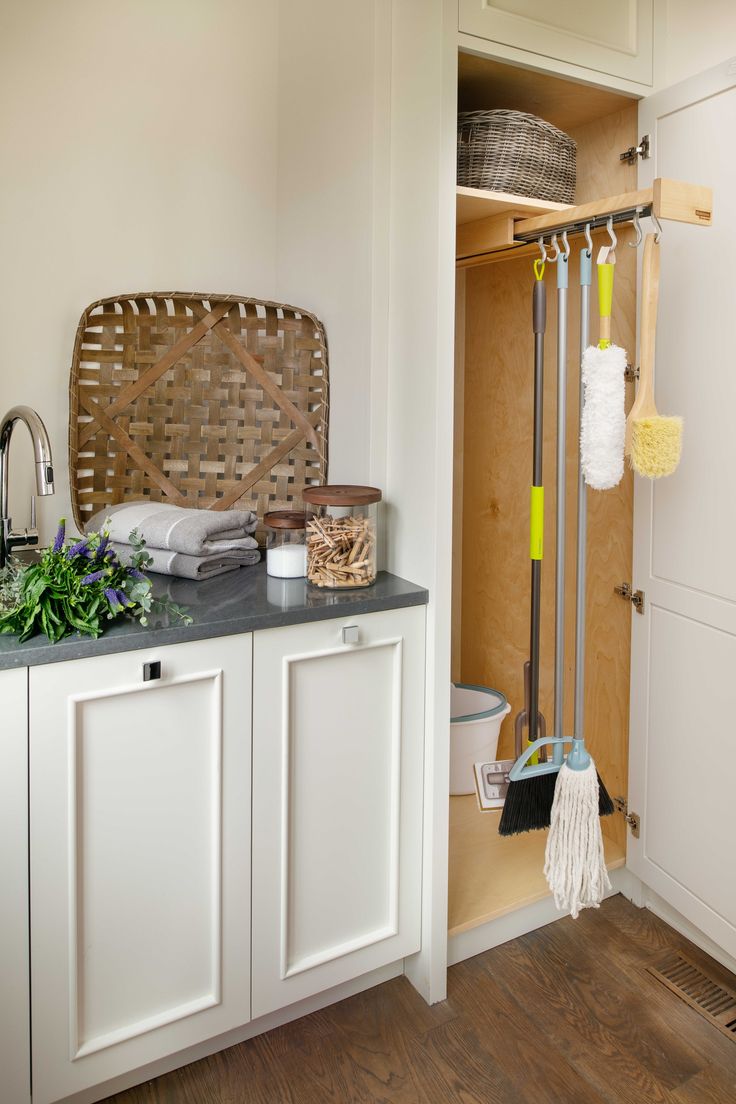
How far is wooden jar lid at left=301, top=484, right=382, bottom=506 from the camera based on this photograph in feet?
5.47

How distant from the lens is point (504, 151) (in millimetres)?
1755

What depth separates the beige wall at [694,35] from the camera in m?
1.88

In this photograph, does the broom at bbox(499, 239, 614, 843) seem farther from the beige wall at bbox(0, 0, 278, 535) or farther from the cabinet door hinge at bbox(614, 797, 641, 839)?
the beige wall at bbox(0, 0, 278, 535)

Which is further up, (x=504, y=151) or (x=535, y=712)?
(x=504, y=151)

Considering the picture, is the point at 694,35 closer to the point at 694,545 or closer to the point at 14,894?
the point at 694,545

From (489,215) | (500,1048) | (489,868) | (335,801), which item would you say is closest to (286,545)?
(335,801)

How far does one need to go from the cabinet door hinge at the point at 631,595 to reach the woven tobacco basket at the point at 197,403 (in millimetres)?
825

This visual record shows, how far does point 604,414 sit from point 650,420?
88 mm

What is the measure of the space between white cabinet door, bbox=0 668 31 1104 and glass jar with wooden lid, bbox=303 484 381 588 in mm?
630

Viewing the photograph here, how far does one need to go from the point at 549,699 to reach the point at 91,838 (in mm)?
1399

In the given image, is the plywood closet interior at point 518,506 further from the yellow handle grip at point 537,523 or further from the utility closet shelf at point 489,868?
the yellow handle grip at point 537,523

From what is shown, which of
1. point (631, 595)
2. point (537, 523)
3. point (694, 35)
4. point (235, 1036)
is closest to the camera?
point (235, 1036)

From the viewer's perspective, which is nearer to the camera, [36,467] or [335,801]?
[36,467]

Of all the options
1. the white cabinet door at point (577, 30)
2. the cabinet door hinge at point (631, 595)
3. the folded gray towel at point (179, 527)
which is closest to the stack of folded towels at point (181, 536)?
the folded gray towel at point (179, 527)
